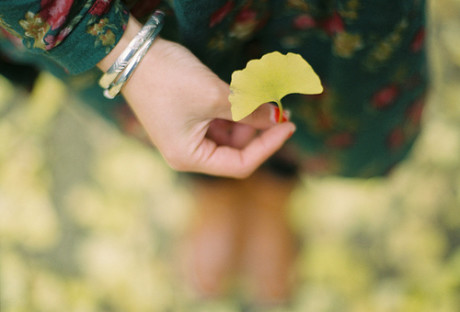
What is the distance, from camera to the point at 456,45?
1513 millimetres

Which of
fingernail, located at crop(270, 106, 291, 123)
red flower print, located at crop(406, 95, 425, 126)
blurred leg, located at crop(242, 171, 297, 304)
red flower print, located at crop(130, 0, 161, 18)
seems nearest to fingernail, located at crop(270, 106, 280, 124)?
fingernail, located at crop(270, 106, 291, 123)

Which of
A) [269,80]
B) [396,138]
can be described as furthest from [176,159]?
[396,138]

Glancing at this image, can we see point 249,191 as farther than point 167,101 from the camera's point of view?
Yes

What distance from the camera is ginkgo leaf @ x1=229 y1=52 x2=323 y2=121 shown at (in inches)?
19.3

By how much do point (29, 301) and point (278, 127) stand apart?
3.40ft

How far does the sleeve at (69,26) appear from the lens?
0.52 m

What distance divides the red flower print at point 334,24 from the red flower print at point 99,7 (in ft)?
1.11

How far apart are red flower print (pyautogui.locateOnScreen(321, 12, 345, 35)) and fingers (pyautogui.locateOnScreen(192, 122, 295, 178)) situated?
0.17 metres

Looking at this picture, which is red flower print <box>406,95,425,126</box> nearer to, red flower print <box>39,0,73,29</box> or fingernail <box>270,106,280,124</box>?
fingernail <box>270,106,280,124</box>

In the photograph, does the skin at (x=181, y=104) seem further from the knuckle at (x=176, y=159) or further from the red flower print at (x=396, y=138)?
the red flower print at (x=396, y=138)

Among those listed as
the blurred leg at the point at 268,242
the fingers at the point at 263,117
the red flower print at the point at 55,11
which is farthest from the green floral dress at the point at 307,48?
the blurred leg at the point at 268,242

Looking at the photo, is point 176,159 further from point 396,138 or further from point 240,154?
point 396,138

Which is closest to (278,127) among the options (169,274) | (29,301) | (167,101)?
(167,101)

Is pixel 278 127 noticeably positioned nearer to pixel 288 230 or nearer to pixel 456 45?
pixel 288 230
